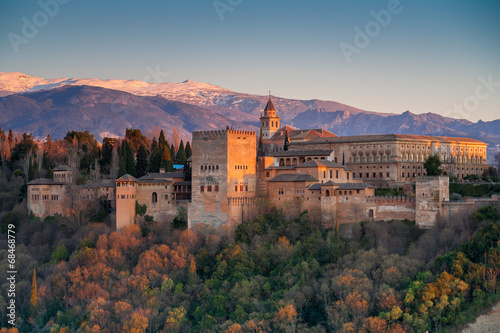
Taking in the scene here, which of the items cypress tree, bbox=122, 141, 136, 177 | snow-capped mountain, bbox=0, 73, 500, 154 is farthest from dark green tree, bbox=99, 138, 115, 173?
snow-capped mountain, bbox=0, 73, 500, 154

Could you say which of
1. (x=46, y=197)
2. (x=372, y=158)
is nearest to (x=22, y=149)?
(x=46, y=197)

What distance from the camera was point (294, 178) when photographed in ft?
147

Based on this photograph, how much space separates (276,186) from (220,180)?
12.3ft

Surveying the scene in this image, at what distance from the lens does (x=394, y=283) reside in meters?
35.5

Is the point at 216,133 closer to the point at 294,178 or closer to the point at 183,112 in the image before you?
the point at 294,178

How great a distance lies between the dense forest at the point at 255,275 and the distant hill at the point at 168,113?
4283 inches

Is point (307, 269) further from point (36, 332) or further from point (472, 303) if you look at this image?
point (36, 332)

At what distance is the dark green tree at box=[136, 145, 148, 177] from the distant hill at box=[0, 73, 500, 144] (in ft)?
319

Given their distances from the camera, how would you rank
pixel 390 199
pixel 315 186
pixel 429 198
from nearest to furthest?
pixel 429 198 < pixel 390 199 < pixel 315 186

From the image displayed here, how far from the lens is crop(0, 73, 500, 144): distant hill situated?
534 feet

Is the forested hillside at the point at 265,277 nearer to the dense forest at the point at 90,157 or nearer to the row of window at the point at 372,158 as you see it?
the dense forest at the point at 90,157

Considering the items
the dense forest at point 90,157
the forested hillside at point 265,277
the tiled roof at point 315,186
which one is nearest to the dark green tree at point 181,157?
the dense forest at point 90,157

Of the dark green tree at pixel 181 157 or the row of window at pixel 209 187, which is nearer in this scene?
the row of window at pixel 209 187

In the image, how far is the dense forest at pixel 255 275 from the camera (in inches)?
1341
